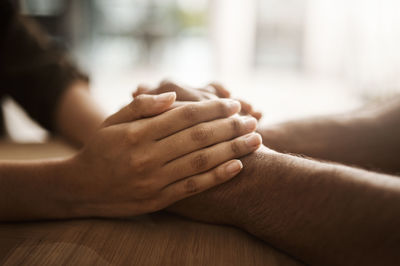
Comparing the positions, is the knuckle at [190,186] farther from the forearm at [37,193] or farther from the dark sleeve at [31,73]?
the dark sleeve at [31,73]

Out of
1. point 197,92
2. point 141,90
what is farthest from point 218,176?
point 141,90

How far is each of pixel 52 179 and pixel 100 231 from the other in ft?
0.47

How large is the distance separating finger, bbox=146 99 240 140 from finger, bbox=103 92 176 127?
0.06 feet

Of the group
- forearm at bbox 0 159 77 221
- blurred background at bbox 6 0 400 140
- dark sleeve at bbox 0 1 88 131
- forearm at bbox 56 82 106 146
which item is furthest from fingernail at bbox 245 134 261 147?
blurred background at bbox 6 0 400 140

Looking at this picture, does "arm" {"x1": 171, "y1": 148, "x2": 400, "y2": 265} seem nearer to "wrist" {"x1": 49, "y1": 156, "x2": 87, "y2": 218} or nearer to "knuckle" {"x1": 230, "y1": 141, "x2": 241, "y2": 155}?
"knuckle" {"x1": 230, "y1": 141, "x2": 241, "y2": 155}

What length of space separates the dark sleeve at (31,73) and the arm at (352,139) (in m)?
0.80

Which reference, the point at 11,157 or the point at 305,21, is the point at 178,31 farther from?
the point at 11,157

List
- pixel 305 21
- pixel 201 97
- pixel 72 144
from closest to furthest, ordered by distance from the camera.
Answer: pixel 201 97, pixel 72 144, pixel 305 21

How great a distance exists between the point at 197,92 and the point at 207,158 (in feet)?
0.68

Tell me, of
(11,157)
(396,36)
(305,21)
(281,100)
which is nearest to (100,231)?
(11,157)

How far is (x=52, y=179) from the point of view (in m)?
0.59

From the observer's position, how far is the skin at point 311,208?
413 millimetres

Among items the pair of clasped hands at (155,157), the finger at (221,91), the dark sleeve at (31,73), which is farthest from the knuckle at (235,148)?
the dark sleeve at (31,73)

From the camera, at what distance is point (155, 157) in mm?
549
